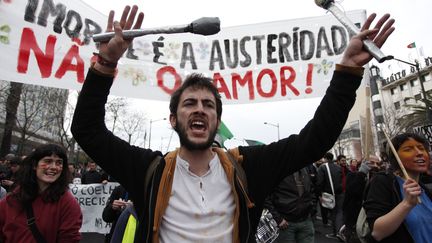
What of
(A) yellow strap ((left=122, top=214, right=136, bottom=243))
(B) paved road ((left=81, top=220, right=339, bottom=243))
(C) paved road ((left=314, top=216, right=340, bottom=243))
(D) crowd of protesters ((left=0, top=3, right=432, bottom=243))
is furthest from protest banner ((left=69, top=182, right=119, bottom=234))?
(D) crowd of protesters ((left=0, top=3, right=432, bottom=243))

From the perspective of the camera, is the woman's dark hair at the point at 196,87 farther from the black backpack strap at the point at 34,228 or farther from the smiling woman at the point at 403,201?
the black backpack strap at the point at 34,228

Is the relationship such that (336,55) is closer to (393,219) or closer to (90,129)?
(393,219)

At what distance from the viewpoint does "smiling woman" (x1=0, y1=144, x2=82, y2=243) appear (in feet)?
8.64

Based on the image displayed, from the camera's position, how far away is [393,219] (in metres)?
2.30

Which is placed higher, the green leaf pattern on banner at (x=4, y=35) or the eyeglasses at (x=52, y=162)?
the green leaf pattern on banner at (x=4, y=35)

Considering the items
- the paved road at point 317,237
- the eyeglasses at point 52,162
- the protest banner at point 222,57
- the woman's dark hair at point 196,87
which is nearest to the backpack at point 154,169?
the woman's dark hair at point 196,87

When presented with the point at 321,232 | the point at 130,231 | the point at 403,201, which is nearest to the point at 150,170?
the point at 130,231

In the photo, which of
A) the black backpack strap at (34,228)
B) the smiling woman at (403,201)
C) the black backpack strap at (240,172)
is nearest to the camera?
the black backpack strap at (240,172)

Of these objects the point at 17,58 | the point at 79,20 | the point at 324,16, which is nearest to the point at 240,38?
the point at 324,16

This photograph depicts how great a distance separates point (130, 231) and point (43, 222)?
2.79ft

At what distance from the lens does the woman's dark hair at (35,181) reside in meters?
2.81

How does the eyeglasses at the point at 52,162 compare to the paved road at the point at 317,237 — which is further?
the paved road at the point at 317,237

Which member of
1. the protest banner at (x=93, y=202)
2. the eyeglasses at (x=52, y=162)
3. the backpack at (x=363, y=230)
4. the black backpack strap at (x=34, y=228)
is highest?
the eyeglasses at (x=52, y=162)

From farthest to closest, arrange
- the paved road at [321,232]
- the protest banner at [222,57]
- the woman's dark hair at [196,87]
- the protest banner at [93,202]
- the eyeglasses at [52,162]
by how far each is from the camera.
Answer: the protest banner at [93,202]
the paved road at [321,232]
the protest banner at [222,57]
the eyeglasses at [52,162]
the woman's dark hair at [196,87]
